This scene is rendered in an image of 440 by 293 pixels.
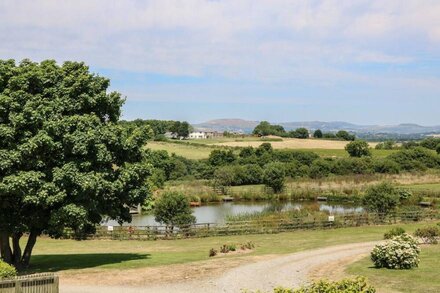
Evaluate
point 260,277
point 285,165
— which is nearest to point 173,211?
→ point 260,277

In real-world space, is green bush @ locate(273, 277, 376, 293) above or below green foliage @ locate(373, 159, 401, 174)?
above

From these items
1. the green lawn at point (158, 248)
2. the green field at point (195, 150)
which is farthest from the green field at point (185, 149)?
the green lawn at point (158, 248)

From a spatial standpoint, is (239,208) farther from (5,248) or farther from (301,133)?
(301,133)

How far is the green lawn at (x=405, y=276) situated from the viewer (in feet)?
67.1

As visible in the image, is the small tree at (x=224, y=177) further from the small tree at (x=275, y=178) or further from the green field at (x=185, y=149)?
the green field at (x=185, y=149)

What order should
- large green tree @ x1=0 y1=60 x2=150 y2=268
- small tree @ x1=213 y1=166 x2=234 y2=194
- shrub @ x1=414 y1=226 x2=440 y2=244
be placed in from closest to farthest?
1. large green tree @ x1=0 y1=60 x2=150 y2=268
2. shrub @ x1=414 y1=226 x2=440 y2=244
3. small tree @ x1=213 y1=166 x2=234 y2=194

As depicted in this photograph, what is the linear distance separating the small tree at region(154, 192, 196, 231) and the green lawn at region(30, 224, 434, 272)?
4025 mm

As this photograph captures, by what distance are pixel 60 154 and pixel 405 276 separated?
1611 cm

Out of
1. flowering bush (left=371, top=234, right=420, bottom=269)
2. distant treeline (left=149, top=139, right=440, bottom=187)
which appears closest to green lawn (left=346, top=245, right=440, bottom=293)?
flowering bush (left=371, top=234, right=420, bottom=269)

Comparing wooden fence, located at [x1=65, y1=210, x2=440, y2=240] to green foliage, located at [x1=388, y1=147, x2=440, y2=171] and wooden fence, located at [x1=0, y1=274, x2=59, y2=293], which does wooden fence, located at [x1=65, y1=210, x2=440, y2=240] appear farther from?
green foliage, located at [x1=388, y1=147, x2=440, y2=171]

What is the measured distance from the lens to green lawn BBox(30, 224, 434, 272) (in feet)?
92.5

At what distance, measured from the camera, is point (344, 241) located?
36188mm

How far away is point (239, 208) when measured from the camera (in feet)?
227

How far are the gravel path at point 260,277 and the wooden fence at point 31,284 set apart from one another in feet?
10.2
